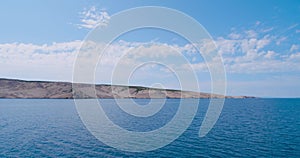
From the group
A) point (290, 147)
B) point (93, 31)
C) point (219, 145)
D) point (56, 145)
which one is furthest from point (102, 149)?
point (290, 147)

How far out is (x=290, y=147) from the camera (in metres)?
47.6

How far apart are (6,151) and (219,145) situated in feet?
128

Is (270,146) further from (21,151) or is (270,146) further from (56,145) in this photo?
(21,151)

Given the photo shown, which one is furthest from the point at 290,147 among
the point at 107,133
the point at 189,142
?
the point at 107,133

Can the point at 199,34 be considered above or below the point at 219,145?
above

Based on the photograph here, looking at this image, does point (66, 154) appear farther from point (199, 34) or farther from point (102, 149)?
point (199, 34)

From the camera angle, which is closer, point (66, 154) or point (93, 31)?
point (93, 31)

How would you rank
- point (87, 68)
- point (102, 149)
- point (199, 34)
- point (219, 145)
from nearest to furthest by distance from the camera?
point (87, 68)
point (199, 34)
point (102, 149)
point (219, 145)

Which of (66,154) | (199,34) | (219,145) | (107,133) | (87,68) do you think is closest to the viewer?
Result: (87,68)

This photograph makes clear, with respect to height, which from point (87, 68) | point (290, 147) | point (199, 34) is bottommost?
point (290, 147)

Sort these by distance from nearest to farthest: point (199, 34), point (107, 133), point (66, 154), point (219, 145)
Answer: point (199, 34)
point (66, 154)
point (219, 145)
point (107, 133)

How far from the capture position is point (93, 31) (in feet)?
85.9

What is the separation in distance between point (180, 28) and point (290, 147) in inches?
1418

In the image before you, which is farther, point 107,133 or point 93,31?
point 107,133
